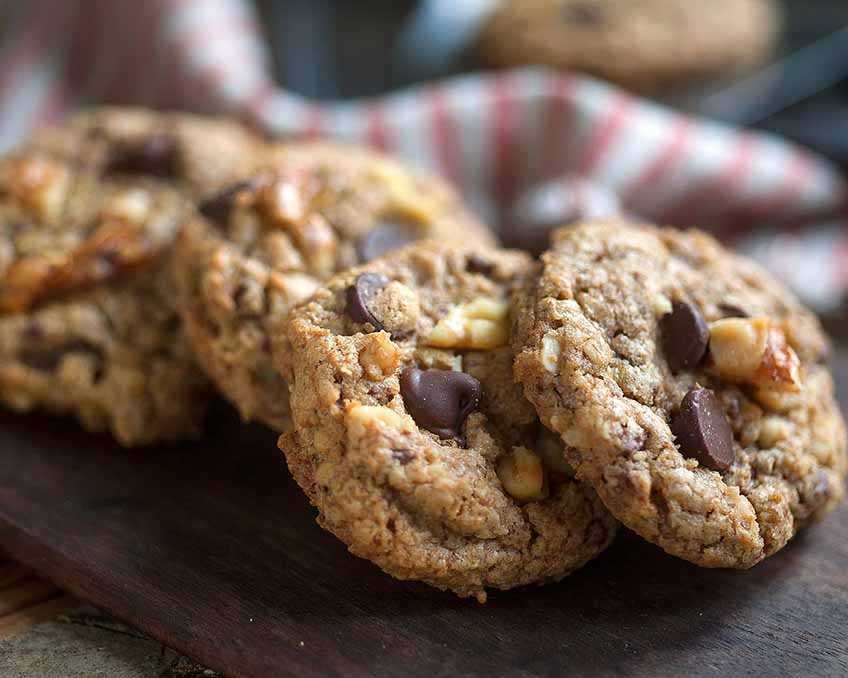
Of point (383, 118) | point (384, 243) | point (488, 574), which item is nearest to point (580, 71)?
point (383, 118)

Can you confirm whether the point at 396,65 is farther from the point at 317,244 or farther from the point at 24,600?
the point at 24,600

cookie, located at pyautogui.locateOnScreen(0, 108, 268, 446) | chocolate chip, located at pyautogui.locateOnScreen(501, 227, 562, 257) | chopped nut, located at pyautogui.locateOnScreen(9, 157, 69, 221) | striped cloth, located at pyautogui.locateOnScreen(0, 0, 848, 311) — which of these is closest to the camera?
cookie, located at pyautogui.locateOnScreen(0, 108, 268, 446)

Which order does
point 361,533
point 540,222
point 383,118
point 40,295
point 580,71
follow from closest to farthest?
1. point 361,533
2. point 40,295
3. point 540,222
4. point 383,118
5. point 580,71

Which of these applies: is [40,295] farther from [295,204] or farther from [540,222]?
[540,222]

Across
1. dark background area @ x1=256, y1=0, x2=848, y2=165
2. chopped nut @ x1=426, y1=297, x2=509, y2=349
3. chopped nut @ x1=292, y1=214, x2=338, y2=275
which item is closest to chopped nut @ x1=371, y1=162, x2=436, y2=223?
chopped nut @ x1=292, y1=214, x2=338, y2=275

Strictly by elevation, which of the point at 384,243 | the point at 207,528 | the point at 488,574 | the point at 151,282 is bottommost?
the point at 207,528

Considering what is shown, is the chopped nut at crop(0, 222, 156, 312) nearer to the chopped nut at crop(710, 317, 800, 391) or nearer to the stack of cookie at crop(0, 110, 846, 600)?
the stack of cookie at crop(0, 110, 846, 600)
